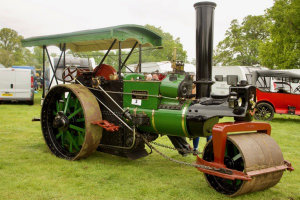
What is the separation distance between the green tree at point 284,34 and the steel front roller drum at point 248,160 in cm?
1420

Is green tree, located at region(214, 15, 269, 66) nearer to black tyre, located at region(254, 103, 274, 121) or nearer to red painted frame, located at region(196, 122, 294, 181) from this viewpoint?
black tyre, located at region(254, 103, 274, 121)

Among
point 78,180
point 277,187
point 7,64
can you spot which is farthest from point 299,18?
point 7,64

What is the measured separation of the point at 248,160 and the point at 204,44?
1.53 m

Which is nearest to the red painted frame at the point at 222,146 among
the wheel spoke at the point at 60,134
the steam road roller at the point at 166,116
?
the steam road roller at the point at 166,116

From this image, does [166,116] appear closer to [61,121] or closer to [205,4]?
[205,4]

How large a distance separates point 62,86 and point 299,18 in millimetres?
14318

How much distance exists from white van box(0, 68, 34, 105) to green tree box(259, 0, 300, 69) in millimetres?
12529

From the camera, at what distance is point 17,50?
5678 cm

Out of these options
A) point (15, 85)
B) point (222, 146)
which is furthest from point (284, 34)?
point (222, 146)

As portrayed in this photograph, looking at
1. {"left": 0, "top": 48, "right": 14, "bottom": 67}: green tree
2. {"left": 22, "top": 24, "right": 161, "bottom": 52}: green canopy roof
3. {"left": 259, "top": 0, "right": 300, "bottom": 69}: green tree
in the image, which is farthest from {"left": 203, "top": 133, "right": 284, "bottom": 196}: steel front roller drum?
{"left": 0, "top": 48, "right": 14, "bottom": 67}: green tree

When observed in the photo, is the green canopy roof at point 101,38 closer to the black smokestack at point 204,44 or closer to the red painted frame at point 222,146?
the black smokestack at point 204,44

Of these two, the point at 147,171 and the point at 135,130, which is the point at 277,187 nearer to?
the point at 147,171

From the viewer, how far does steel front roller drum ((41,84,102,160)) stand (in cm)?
412

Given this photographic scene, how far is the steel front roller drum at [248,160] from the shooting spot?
116 inches
